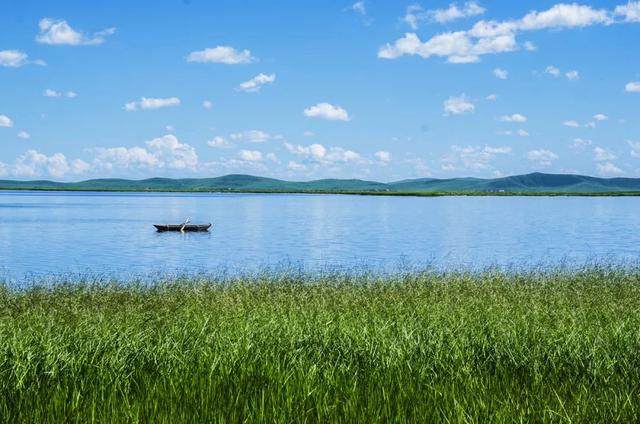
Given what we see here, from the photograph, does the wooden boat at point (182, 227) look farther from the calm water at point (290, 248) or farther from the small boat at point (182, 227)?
the calm water at point (290, 248)

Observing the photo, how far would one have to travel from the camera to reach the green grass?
913cm

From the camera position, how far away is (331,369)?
11.2 metres

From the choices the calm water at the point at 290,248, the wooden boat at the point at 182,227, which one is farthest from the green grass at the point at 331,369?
the wooden boat at the point at 182,227

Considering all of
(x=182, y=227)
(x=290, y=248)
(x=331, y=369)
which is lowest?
(x=290, y=248)

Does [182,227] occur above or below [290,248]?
above

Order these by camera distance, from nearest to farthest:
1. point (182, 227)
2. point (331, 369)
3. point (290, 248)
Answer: point (331, 369), point (290, 248), point (182, 227)

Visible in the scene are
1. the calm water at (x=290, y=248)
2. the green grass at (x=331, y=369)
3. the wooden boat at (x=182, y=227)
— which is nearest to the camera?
the green grass at (x=331, y=369)

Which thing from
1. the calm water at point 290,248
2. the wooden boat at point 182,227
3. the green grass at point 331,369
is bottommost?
the calm water at point 290,248

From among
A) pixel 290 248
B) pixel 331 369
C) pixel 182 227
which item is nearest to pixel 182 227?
pixel 182 227

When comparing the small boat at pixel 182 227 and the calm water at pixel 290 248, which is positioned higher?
the small boat at pixel 182 227

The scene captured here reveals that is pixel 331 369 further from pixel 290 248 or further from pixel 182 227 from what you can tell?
pixel 182 227

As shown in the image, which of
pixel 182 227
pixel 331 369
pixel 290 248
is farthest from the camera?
pixel 182 227

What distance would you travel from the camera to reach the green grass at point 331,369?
9.13m

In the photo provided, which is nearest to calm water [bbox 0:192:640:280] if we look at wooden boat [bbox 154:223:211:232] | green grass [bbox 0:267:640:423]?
wooden boat [bbox 154:223:211:232]
